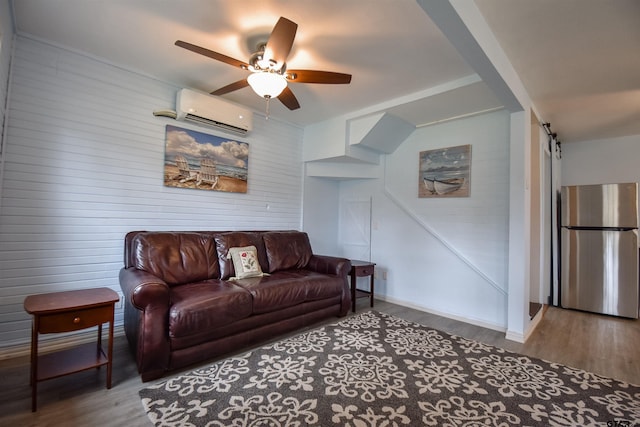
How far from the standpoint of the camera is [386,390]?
77.5 inches

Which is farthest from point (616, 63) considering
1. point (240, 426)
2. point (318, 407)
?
point (240, 426)

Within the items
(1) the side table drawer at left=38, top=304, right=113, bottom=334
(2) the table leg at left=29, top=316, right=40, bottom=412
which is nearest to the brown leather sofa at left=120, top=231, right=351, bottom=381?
(1) the side table drawer at left=38, top=304, right=113, bottom=334

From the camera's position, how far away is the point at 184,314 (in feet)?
6.85

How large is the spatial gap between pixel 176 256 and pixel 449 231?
10.6 feet

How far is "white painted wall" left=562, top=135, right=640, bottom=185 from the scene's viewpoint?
415 cm

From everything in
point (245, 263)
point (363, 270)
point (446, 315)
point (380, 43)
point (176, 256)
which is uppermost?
point (380, 43)

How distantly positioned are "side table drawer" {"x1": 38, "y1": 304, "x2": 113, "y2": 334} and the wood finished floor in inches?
17.6

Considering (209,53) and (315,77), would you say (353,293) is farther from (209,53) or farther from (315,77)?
(209,53)

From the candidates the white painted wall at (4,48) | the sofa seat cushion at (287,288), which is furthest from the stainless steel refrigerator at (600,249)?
the white painted wall at (4,48)

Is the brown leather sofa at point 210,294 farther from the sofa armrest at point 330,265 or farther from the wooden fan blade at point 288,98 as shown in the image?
the wooden fan blade at point 288,98

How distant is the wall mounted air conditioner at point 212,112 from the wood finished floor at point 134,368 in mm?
2364

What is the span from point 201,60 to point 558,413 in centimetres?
385

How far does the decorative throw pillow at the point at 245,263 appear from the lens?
10.0ft

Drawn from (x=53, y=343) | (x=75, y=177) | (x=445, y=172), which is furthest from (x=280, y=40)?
(x=53, y=343)
